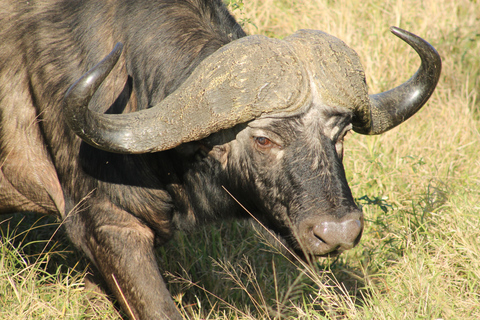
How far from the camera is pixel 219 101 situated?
314 centimetres

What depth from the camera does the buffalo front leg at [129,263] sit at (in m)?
3.54

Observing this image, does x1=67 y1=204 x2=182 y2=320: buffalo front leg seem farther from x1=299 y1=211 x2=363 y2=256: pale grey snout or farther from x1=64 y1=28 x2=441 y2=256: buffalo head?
x1=299 y1=211 x2=363 y2=256: pale grey snout

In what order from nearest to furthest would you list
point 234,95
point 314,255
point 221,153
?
point 234,95 → point 314,255 → point 221,153

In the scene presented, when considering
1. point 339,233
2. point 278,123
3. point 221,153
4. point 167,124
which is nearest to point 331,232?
point 339,233

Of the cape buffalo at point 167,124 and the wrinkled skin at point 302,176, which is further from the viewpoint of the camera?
the cape buffalo at point 167,124

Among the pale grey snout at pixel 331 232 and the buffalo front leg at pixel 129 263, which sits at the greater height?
the pale grey snout at pixel 331 232

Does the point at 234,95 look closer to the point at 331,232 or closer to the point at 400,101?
the point at 331,232

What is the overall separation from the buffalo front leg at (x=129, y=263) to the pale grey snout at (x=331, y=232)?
110 cm

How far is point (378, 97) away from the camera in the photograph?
4.05 meters

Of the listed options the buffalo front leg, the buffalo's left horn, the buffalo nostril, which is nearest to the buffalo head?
the buffalo nostril

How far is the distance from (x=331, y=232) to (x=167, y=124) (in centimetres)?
111

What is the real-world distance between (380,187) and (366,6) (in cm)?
326

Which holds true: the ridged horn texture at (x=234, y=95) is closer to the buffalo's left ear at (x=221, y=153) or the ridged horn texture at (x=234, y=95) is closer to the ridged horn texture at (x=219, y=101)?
the ridged horn texture at (x=219, y=101)

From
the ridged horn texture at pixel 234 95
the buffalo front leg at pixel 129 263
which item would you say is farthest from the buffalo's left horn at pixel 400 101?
the buffalo front leg at pixel 129 263
